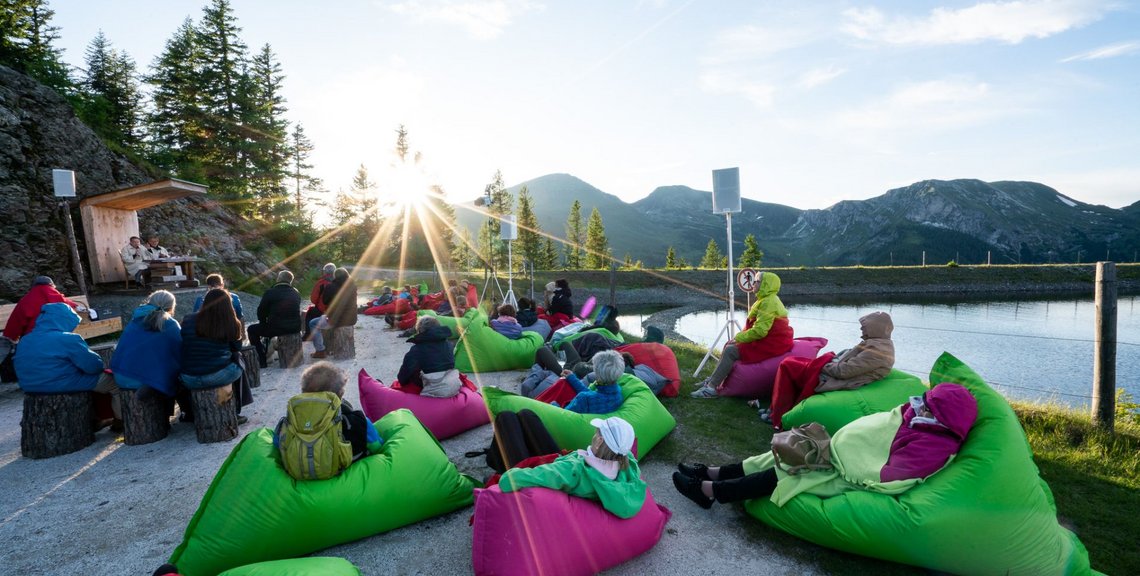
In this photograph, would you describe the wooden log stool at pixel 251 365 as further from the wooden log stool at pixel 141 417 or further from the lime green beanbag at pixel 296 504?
the lime green beanbag at pixel 296 504

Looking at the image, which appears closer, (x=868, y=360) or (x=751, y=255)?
(x=868, y=360)

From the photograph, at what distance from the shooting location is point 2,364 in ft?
22.5

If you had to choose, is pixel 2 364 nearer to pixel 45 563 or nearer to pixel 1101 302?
pixel 45 563

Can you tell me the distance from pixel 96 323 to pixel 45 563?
8005 mm

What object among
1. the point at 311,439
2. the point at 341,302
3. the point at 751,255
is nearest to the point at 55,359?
the point at 311,439

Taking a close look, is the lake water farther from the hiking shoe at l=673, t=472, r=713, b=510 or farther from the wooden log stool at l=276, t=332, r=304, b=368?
the wooden log stool at l=276, t=332, r=304, b=368

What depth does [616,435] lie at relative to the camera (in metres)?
2.65

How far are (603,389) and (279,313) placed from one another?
18.8 ft

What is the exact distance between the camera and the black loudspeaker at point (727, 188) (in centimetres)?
690

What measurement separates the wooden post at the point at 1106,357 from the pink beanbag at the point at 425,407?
5775 mm

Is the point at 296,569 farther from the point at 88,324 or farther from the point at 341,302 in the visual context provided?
the point at 88,324

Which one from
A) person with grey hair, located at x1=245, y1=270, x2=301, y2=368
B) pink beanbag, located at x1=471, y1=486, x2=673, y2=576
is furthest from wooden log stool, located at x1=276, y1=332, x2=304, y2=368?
pink beanbag, located at x1=471, y1=486, x2=673, y2=576

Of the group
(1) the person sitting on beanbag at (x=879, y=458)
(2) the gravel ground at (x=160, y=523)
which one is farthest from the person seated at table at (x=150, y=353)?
(1) the person sitting on beanbag at (x=879, y=458)

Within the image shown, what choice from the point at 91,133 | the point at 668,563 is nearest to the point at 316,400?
the point at 668,563
